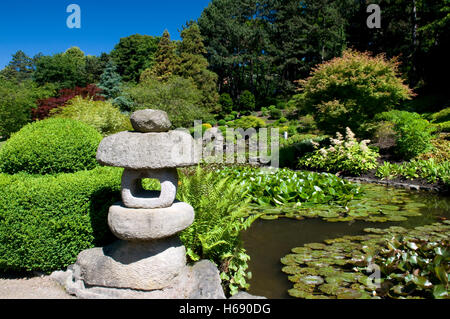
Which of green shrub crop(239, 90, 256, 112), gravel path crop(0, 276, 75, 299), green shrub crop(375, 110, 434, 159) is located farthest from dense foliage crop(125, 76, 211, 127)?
gravel path crop(0, 276, 75, 299)

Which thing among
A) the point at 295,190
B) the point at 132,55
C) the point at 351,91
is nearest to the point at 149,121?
the point at 295,190

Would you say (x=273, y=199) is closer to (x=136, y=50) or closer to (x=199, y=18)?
(x=199, y=18)

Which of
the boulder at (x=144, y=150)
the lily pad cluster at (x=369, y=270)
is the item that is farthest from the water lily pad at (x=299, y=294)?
the boulder at (x=144, y=150)

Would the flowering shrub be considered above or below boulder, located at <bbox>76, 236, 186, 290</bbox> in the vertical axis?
above

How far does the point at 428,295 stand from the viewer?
2.69 meters

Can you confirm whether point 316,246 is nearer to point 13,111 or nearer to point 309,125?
point 309,125

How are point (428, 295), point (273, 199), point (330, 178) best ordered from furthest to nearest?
point (330, 178) < point (273, 199) < point (428, 295)

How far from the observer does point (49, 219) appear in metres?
2.86

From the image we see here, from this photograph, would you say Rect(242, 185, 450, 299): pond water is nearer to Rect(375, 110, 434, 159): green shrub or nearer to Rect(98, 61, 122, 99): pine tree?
Rect(375, 110, 434, 159): green shrub

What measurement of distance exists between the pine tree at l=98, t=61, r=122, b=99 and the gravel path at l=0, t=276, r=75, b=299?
2228 centimetres

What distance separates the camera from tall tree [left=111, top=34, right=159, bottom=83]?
34.8 m

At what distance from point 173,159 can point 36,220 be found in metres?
1.60

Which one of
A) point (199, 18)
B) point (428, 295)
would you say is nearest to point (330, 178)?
point (428, 295)

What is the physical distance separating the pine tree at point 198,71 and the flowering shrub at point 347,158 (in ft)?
53.3
